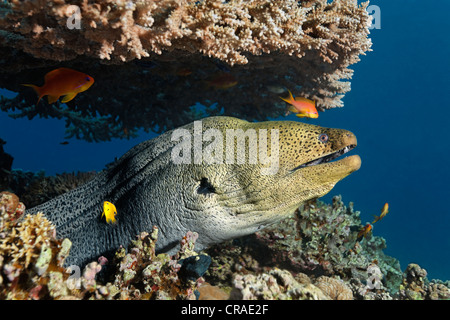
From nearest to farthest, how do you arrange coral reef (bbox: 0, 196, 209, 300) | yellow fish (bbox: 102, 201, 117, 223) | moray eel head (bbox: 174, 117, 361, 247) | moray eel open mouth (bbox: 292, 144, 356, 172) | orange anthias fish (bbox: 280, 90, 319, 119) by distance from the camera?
1. coral reef (bbox: 0, 196, 209, 300)
2. moray eel head (bbox: 174, 117, 361, 247)
3. moray eel open mouth (bbox: 292, 144, 356, 172)
4. yellow fish (bbox: 102, 201, 117, 223)
5. orange anthias fish (bbox: 280, 90, 319, 119)

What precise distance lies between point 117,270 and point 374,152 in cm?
9489

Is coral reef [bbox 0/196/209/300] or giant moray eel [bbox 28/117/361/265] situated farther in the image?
giant moray eel [bbox 28/117/361/265]

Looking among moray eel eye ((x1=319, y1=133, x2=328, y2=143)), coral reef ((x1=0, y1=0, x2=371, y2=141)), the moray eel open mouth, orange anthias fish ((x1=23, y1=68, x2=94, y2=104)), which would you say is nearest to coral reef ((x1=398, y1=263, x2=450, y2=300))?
the moray eel open mouth

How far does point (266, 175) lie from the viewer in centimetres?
225

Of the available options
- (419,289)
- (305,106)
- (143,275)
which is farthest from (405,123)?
(143,275)

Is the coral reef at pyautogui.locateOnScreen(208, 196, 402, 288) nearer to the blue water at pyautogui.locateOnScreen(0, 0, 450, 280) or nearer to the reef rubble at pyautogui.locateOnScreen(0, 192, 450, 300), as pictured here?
the reef rubble at pyautogui.locateOnScreen(0, 192, 450, 300)

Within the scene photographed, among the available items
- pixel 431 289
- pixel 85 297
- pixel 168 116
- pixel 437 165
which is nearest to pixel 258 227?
pixel 85 297

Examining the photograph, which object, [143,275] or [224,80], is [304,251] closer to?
[143,275]

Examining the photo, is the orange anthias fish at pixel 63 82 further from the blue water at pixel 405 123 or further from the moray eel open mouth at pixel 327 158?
the blue water at pixel 405 123

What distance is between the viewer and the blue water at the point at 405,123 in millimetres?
61625

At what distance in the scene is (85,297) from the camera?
166 cm

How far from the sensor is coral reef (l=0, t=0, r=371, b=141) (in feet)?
6.62

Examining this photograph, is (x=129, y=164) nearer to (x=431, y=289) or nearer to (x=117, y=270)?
(x=117, y=270)
